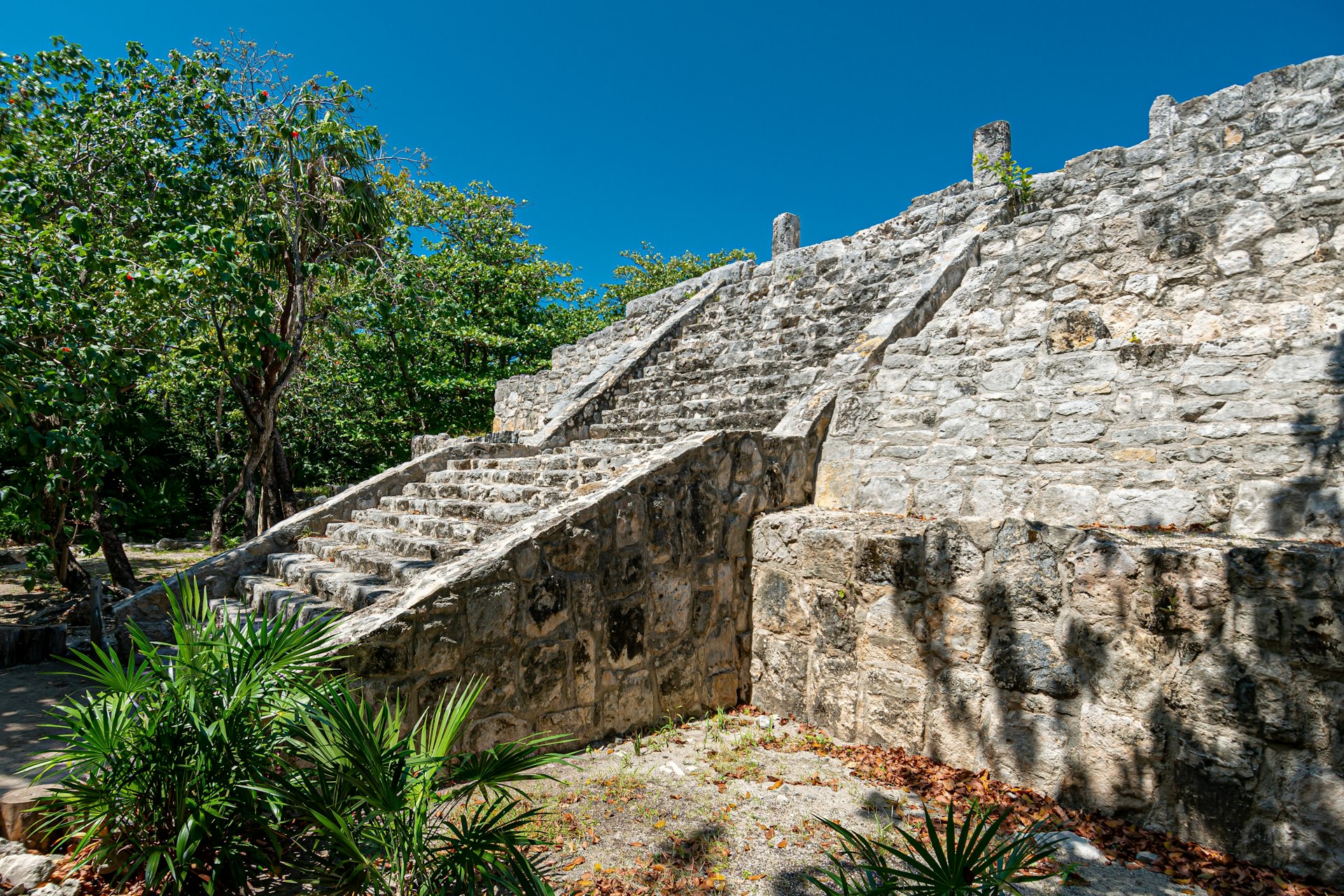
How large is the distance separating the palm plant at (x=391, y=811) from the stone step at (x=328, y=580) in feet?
5.18

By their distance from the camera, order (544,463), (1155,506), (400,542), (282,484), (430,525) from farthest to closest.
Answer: (282,484), (544,463), (430,525), (400,542), (1155,506)

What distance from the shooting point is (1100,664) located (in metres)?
3.28

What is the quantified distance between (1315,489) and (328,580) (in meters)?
5.76

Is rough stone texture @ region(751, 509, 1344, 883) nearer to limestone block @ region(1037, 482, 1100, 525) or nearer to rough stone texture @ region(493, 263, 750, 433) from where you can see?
limestone block @ region(1037, 482, 1100, 525)

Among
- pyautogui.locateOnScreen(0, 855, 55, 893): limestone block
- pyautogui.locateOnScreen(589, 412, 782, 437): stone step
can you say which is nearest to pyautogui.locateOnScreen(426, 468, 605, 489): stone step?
pyautogui.locateOnScreen(589, 412, 782, 437): stone step

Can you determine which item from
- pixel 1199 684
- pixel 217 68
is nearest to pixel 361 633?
pixel 1199 684

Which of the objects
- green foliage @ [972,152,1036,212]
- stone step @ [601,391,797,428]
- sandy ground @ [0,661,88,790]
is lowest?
sandy ground @ [0,661,88,790]

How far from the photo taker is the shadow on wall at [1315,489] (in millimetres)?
3217

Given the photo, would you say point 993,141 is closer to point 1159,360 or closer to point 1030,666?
point 1159,360

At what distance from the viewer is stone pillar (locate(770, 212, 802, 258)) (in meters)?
11.2

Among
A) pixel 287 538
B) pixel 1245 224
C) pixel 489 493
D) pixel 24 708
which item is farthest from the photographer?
pixel 287 538

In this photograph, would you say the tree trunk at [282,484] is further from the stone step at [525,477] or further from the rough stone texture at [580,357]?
the stone step at [525,477]

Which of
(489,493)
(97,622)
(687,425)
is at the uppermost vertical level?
(687,425)

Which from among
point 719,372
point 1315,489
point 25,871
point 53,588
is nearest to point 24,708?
point 25,871
